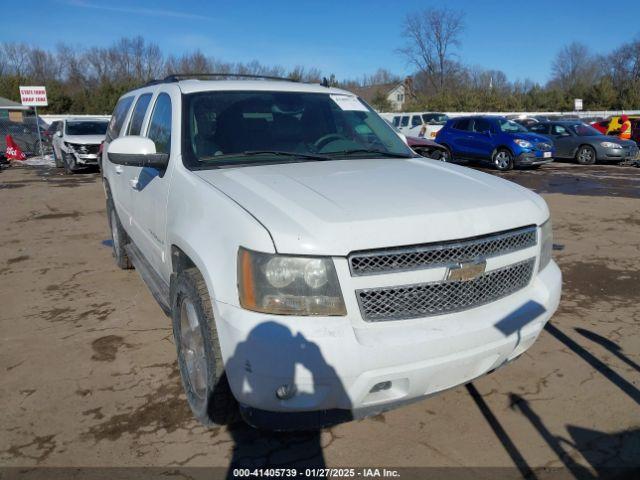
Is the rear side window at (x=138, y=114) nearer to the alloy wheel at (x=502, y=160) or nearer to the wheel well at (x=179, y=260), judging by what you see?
the wheel well at (x=179, y=260)

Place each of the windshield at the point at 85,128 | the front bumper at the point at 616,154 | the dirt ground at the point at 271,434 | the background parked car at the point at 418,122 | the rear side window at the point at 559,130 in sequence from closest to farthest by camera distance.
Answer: the dirt ground at the point at 271,434 < the windshield at the point at 85,128 < the front bumper at the point at 616,154 < the rear side window at the point at 559,130 < the background parked car at the point at 418,122

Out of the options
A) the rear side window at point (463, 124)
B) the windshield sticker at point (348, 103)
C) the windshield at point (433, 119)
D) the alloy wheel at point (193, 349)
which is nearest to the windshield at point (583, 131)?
the rear side window at point (463, 124)

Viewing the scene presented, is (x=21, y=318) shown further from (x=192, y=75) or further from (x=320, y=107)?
(x=320, y=107)

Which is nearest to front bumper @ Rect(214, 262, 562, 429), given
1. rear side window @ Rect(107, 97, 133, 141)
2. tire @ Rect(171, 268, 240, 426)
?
tire @ Rect(171, 268, 240, 426)

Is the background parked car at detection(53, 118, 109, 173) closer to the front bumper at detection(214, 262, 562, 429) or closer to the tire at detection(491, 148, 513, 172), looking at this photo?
the tire at detection(491, 148, 513, 172)

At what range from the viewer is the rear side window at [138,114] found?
4.31m

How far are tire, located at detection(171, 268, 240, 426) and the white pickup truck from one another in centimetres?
1

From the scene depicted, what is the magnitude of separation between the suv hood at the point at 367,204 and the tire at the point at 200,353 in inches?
20.7

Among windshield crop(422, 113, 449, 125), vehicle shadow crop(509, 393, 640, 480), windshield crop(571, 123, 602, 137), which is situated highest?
windshield crop(422, 113, 449, 125)

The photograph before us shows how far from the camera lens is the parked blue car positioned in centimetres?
1568

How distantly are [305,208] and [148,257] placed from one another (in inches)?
78.7

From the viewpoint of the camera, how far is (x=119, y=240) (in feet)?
18.1

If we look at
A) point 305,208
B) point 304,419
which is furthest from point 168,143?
point 304,419

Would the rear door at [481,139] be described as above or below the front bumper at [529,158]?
above
